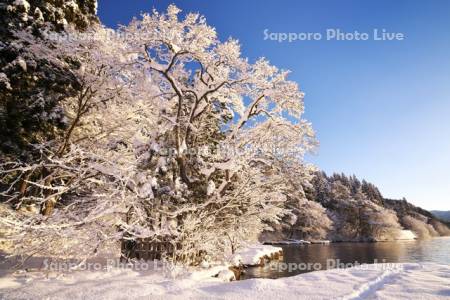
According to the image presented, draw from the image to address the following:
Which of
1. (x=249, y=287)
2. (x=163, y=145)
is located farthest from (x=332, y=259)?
(x=249, y=287)

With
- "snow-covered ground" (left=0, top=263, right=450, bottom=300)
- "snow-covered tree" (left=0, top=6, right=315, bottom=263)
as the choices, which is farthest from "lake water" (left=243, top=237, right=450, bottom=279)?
"snow-covered ground" (left=0, top=263, right=450, bottom=300)

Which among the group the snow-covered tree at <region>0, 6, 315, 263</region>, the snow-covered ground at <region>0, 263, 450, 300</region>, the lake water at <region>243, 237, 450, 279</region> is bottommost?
the lake water at <region>243, 237, 450, 279</region>

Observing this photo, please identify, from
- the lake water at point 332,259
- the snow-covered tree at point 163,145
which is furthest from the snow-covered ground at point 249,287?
the lake water at point 332,259

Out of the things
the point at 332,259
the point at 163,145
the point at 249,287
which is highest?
the point at 163,145

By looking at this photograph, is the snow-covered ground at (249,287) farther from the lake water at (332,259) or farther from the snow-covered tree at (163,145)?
the lake water at (332,259)

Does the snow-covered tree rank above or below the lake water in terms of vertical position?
above

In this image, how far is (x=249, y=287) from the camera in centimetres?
593

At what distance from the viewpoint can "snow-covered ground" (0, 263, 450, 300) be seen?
5.32m

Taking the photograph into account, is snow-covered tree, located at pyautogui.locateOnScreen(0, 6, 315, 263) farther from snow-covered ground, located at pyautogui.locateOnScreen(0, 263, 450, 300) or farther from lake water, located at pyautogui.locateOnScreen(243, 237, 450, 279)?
lake water, located at pyautogui.locateOnScreen(243, 237, 450, 279)

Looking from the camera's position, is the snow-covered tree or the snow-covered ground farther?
the snow-covered tree

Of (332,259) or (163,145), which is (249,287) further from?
(332,259)

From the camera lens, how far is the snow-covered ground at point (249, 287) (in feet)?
17.5

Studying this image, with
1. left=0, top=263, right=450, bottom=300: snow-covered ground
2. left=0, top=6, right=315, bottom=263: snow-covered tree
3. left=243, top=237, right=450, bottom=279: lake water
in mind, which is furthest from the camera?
→ left=243, top=237, right=450, bottom=279: lake water

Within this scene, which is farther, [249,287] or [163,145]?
[163,145]
